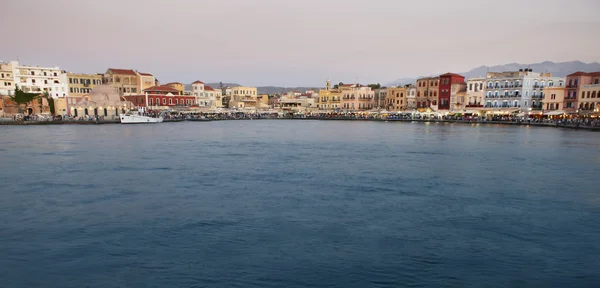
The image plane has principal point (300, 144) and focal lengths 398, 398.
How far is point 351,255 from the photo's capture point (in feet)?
34.2

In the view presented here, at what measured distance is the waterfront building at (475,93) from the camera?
69.4 metres

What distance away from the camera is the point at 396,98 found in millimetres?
86125

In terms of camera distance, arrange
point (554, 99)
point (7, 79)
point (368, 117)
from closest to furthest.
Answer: point (554, 99) → point (7, 79) → point (368, 117)

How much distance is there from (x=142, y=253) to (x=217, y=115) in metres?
75.9

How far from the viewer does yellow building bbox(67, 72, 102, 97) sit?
69438mm

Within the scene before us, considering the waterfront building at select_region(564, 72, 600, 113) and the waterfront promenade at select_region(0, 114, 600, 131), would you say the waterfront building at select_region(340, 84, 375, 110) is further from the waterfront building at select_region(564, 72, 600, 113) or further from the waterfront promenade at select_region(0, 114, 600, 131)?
the waterfront building at select_region(564, 72, 600, 113)

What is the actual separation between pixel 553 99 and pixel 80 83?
257ft

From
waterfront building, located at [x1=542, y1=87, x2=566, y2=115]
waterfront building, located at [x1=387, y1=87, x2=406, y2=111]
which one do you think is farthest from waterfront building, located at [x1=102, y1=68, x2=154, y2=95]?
waterfront building, located at [x1=542, y1=87, x2=566, y2=115]

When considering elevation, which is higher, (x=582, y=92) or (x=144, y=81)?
(x=144, y=81)

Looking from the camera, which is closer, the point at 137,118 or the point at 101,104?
the point at 137,118

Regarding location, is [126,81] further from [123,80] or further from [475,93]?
[475,93]

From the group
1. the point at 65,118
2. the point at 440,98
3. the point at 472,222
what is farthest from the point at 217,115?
the point at 472,222

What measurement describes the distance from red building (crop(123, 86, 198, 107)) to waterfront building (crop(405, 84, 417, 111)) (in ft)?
147

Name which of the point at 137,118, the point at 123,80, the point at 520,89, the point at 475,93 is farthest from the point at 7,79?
the point at 520,89
